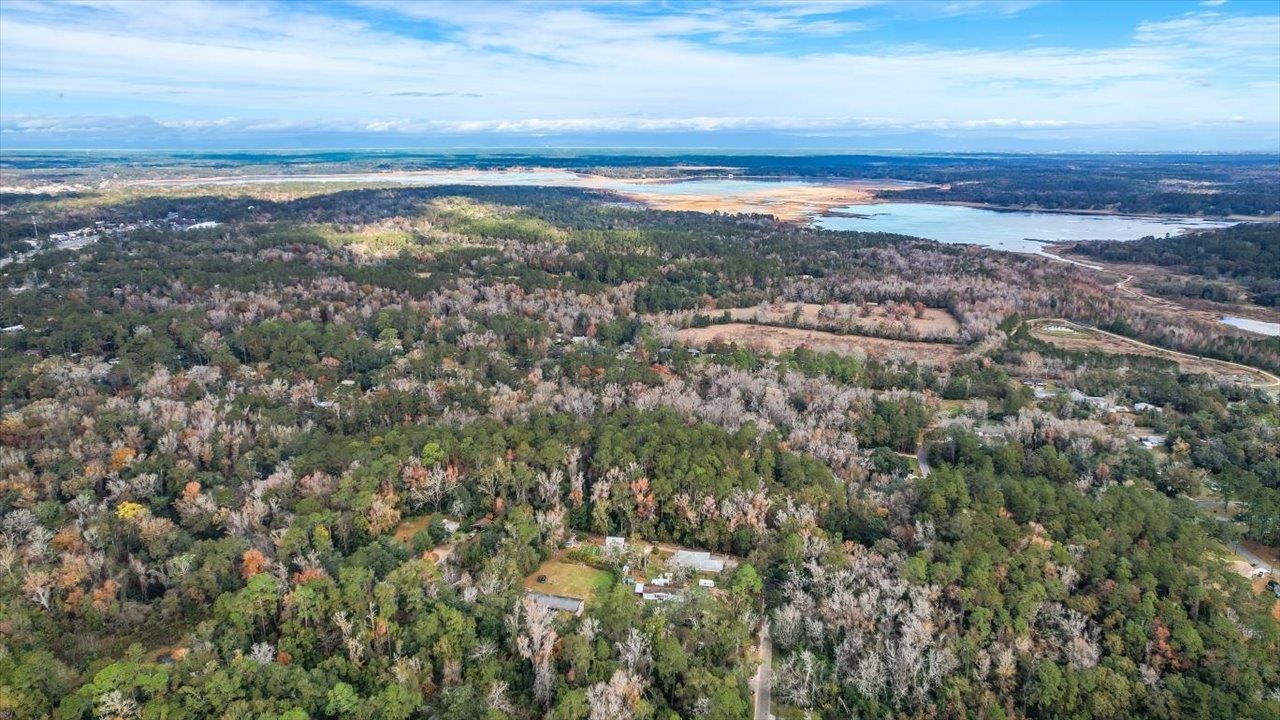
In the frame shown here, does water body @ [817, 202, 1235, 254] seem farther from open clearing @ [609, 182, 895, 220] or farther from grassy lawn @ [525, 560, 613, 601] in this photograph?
grassy lawn @ [525, 560, 613, 601]

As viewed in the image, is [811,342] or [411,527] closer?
[411,527]

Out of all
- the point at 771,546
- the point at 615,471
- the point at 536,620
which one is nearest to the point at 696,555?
the point at 771,546

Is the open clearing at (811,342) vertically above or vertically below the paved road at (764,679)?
above

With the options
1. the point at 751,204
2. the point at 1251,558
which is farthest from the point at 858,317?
the point at 751,204

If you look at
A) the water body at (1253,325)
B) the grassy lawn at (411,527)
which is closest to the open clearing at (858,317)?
the water body at (1253,325)

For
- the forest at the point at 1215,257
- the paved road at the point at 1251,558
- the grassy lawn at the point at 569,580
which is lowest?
the grassy lawn at the point at 569,580

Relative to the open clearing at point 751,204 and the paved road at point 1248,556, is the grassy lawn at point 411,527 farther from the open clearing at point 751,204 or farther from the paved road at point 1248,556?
the open clearing at point 751,204

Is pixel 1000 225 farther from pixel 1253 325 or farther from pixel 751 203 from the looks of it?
pixel 1253 325
